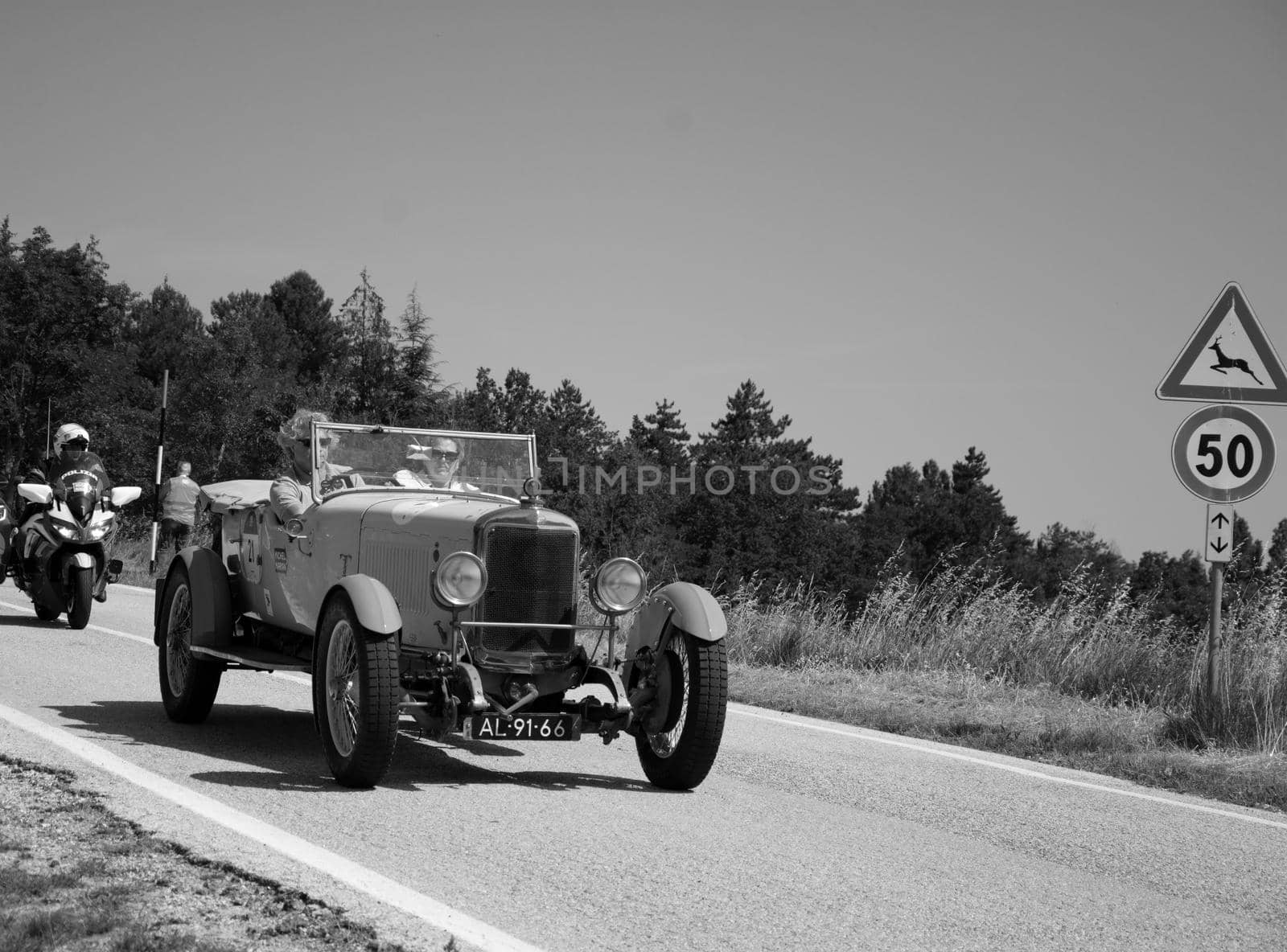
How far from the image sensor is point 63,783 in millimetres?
6199

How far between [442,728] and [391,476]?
2.26 metres

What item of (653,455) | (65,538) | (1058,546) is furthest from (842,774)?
(1058,546)

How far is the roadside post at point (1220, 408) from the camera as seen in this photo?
938 cm

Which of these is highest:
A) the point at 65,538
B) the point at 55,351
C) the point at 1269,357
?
the point at 55,351

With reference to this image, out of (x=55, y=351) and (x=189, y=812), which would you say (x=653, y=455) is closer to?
(x=55, y=351)

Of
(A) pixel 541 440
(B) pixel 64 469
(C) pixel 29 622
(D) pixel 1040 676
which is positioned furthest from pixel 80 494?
(A) pixel 541 440

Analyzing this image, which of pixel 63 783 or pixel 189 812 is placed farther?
pixel 63 783

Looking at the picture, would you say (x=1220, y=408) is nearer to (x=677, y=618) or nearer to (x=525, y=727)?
(x=677, y=618)

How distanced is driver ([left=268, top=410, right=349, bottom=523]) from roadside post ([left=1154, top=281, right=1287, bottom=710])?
541 centimetres

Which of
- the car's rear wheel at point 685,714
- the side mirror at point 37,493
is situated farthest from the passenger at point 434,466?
the side mirror at point 37,493

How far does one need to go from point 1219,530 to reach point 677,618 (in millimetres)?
4297

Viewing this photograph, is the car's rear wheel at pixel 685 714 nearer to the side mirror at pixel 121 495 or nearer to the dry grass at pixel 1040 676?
the dry grass at pixel 1040 676

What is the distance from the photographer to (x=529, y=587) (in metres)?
7.18

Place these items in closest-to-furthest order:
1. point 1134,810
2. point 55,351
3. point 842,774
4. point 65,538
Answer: point 1134,810 → point 842,774 → point 65,538 → point 55,351
